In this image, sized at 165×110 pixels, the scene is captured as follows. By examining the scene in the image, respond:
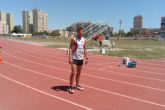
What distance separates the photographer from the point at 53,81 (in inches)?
362

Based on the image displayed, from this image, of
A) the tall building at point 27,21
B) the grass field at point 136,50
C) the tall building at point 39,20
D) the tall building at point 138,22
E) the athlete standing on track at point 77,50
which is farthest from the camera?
the tall building at point 138,22

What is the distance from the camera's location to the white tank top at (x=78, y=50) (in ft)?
24.2

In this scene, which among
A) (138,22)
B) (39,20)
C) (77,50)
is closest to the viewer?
(77,50)

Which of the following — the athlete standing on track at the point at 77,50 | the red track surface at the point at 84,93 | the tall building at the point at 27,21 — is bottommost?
the red track surface at the point at 84,93

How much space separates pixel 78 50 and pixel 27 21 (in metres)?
155

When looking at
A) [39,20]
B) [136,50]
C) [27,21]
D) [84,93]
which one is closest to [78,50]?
[84,93]

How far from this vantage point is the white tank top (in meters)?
7.39

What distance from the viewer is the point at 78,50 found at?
24.3 feet

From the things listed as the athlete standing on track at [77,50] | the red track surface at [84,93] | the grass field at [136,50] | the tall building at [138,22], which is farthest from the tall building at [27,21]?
the athlete standing on track at [77,50]

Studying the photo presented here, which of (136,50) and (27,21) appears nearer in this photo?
(136,50)

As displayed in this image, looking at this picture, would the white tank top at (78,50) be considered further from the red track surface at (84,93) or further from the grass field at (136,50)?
the grass field at (136,50)

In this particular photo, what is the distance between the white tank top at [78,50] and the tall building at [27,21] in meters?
153

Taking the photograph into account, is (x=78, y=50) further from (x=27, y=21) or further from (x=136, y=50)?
(x=27, y=21)

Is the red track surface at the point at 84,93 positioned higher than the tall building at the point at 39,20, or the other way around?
the tall building at the point at 39,20
